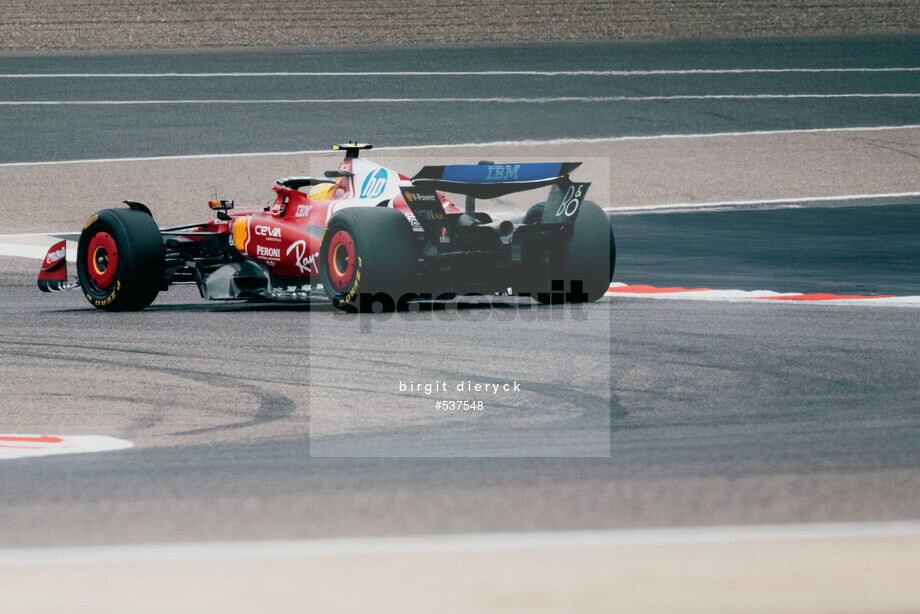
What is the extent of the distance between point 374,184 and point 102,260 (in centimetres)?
204

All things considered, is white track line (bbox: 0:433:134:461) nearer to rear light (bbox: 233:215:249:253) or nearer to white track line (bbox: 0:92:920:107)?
rear light (bbox: 233:215:249:253)

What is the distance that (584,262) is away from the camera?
10.6 m

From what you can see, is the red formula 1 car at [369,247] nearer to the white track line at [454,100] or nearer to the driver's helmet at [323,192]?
the driver's helmet at [323,192]

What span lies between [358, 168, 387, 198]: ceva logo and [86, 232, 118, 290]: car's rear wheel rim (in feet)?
5.82

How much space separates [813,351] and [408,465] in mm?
3500

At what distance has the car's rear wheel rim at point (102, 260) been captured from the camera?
1108cm

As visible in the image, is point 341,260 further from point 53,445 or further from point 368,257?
point 53,445

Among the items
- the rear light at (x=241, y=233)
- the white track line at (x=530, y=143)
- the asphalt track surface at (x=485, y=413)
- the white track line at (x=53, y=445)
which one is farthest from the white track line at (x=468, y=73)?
the white track line at (x=53, y=445)

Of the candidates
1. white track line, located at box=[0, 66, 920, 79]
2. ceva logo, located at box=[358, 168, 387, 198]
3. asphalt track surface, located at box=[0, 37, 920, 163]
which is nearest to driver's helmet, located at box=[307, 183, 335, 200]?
ceva logo, located at box=[358, 168, 387, 198]

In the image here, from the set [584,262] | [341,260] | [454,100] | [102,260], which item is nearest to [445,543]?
[341,260]

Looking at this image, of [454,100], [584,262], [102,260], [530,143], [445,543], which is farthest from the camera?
[454,100]

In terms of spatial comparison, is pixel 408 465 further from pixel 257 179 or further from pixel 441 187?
pixel 257 179

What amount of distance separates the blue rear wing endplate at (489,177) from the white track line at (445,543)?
5.52 meters

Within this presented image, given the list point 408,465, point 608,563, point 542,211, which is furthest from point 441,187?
point 608,563
